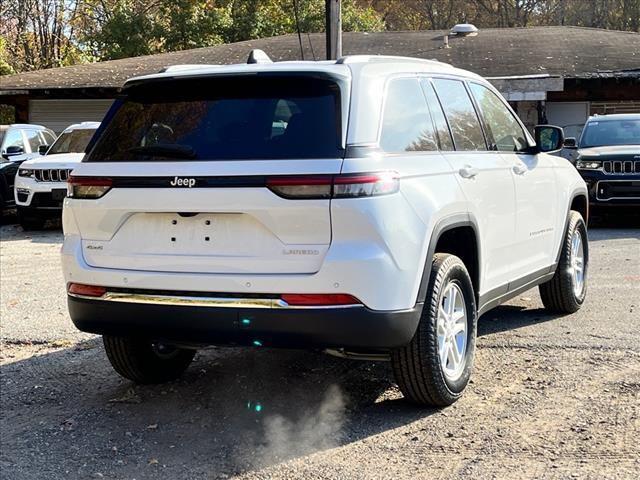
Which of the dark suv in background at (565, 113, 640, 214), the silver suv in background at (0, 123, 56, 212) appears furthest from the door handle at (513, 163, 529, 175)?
the silver suv in background at (0, 123, 56, 212)

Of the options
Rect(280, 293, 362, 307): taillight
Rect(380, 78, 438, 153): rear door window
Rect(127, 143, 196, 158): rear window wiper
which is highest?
Rect(380, 78, 438, 153): rear door window

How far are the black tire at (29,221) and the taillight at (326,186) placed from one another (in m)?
11.4

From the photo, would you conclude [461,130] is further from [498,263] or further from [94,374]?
[94,374]

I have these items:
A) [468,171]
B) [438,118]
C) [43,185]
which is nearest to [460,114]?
[438,118]

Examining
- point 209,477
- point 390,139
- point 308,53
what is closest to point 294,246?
point 390,139

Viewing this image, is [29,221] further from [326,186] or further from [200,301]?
[326,186]

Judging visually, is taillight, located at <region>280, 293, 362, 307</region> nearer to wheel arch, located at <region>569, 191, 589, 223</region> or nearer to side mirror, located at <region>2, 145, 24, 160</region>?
wheel arch, located at <region>569, 191, 589, 223</region>

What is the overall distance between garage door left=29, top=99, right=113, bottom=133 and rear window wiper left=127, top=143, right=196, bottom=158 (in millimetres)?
21018

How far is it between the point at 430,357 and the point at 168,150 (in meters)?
1.72

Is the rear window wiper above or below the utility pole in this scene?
below

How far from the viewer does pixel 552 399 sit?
4.82 metres

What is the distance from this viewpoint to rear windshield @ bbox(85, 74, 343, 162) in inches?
161

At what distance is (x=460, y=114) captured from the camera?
531 cm

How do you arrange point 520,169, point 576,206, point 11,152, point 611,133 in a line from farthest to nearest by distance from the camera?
1. point 11,152
2. point 611,133
3. point 576,206
4. point 520,169
